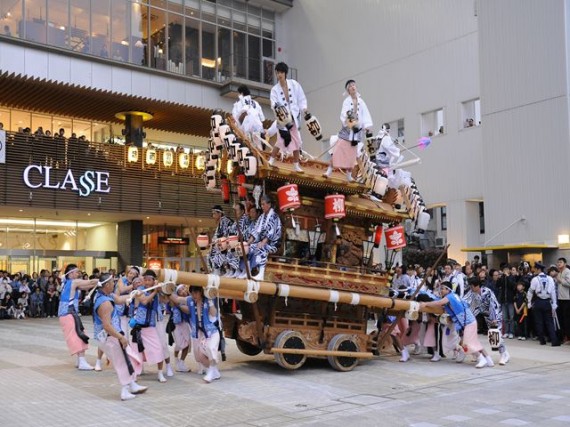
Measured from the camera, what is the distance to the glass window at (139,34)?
88.1ft

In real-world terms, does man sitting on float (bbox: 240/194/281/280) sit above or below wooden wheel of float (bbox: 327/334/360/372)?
above

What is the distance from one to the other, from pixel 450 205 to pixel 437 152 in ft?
7.10

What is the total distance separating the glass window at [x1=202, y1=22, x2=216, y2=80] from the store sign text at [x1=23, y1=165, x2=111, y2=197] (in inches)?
278

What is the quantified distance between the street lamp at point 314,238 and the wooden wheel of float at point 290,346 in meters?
1.53

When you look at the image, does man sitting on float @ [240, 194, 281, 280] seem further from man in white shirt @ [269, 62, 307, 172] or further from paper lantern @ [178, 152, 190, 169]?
paper lantern @ [178, 152, 190, 169]

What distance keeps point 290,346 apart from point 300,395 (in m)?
1.63

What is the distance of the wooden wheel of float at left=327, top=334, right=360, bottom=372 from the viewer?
1094 centimetres

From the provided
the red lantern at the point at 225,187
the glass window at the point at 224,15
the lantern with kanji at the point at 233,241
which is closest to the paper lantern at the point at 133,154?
the glass window at the point at 224,15

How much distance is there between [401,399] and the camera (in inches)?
342

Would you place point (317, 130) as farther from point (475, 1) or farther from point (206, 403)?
point (475, 1)

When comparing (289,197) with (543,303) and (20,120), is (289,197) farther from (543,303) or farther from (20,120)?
(20,120)

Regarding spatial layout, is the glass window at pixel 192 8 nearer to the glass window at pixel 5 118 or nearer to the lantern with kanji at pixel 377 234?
the glass window at pixel 5 118

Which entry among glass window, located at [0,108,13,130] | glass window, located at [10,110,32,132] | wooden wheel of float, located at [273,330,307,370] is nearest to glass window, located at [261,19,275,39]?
glass window, located at [10,110,32,132]

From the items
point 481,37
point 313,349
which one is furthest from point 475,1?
point 313,349
